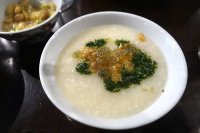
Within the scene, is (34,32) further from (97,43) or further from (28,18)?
(97,43)

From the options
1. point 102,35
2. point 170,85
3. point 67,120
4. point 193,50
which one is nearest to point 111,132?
point 67,120

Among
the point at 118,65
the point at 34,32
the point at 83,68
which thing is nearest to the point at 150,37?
the point at 118,65

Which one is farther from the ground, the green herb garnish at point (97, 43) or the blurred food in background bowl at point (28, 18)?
the green herb garnish at point (97, 43)

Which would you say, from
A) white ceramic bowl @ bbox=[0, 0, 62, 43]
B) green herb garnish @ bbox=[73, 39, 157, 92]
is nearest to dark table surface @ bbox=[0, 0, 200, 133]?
white ceramic bowl @ bbox=[0, 0, 62, 43]

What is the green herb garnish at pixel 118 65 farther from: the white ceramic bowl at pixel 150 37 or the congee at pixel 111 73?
the white ceramic bowl at pixel 150 37

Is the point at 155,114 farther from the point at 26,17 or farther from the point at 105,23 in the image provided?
the point at 26,17

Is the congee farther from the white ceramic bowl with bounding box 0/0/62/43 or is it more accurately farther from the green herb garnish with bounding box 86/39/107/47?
the white ceramic bowl with bounding box 0/0/62/43

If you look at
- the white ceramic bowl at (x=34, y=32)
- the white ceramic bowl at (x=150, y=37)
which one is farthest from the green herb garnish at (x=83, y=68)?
the white ceramic bowl at (x=34, y=32)
